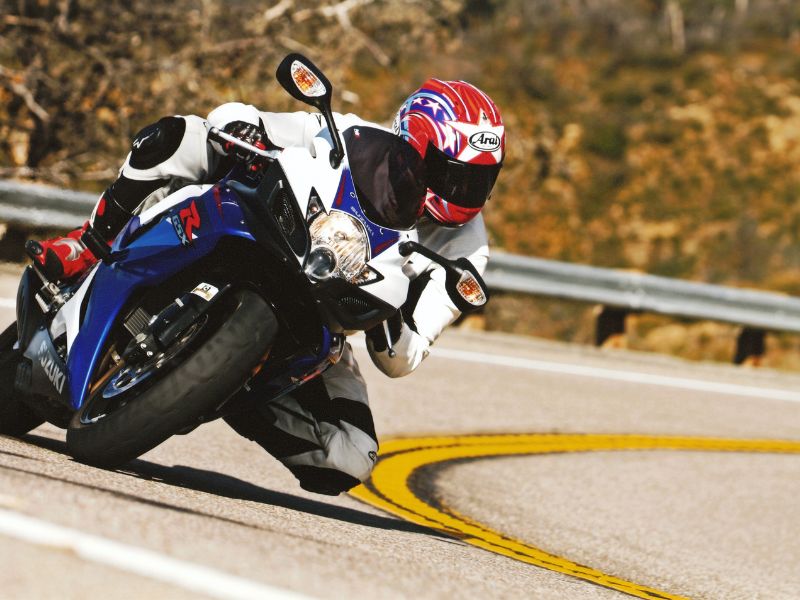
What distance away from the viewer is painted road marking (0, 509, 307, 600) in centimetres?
331

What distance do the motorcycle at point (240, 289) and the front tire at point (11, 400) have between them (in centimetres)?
39

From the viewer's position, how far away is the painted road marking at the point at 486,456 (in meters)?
5.77

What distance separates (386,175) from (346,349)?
42.2 inches

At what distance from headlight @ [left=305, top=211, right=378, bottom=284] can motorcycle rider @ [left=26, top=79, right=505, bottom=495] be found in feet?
1.34

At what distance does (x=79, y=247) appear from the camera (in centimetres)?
548

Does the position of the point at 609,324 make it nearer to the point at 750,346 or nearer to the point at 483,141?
the point at 750,346

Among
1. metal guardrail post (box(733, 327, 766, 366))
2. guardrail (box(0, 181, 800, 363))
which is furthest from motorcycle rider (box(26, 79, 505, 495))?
metal guardrail post (box(733, 327, 766, 366))

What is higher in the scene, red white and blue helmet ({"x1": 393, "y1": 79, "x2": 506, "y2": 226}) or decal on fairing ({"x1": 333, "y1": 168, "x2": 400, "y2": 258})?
red white and blue helmet ({"x1": 393, "y1": 79, "x2": 506, "y2": 226})

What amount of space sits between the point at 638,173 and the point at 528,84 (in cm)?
553

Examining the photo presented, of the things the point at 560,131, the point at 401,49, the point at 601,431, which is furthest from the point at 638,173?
the point at 601,431

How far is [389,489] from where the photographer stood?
22.9ft

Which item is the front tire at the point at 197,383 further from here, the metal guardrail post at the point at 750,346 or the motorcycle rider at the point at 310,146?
the metal guardrail post at the point at 750,346

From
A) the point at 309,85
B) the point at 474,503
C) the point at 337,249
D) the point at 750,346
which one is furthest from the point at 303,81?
the point at 750,346

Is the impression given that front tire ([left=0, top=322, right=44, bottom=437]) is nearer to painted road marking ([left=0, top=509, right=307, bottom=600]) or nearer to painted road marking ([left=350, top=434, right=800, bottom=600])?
painted road marking ([left=350, top=434, right=800, bottom=600])
